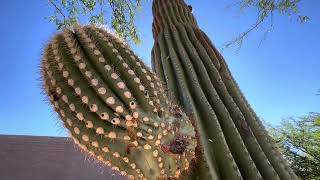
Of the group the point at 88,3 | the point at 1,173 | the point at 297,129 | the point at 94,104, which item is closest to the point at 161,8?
the point at 94,104

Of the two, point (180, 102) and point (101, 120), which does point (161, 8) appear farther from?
point (101, 120)

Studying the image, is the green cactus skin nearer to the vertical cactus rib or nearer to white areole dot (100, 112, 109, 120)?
A: the vertical cactus rib

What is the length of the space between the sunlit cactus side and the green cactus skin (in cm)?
31

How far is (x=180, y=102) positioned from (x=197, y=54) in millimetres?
506

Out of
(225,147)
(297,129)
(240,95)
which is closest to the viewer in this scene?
(225,147)

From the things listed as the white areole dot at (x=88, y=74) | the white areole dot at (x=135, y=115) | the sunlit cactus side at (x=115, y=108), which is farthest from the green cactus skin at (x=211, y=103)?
the white areole dot at (x=88, y=74)

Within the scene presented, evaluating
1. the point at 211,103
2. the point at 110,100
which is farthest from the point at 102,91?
the point at 211,103

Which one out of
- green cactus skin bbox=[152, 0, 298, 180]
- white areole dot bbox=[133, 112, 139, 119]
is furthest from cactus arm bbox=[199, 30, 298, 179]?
white areole dot bbox=[133, 112, 139, 119]

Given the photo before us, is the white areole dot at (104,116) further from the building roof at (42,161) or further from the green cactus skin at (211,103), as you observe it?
the building roof at (42,161)

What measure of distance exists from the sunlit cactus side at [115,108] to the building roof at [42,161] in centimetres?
416

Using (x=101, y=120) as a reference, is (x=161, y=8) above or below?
above

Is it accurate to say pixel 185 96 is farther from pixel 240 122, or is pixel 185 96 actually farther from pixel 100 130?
pixel 100 130

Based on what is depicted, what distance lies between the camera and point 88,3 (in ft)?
21.2

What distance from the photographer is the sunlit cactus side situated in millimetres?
1793
